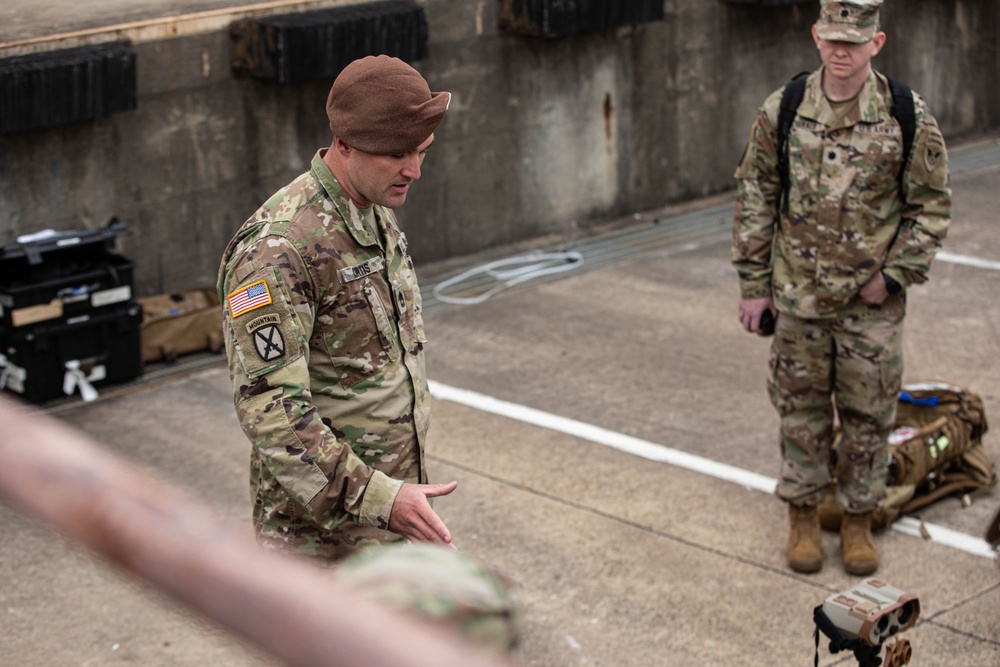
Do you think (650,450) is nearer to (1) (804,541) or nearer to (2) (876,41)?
(1) (804,541)

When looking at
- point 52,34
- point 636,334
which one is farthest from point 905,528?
point 52,34

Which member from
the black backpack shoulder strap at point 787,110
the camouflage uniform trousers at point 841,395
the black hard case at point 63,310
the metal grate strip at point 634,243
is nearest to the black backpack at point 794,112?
the black backpack shoulder strap at point 787,110

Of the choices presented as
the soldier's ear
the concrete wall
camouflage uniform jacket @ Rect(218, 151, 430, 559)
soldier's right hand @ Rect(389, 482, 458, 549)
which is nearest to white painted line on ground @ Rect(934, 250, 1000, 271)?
the concrete wall

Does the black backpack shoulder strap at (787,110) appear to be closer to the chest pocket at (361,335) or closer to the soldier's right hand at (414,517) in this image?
the chest pocket at (361,335)

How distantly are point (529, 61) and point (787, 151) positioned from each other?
5.03 meters

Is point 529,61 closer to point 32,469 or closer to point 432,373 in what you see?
point 432,373

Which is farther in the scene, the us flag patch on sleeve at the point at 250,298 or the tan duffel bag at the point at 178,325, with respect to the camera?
the tan duffel bag at the point at 178,325

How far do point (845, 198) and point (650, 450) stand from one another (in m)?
1.88

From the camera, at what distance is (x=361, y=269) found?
3.13 meters

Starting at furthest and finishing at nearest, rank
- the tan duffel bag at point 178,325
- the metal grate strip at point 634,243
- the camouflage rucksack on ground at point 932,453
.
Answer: the metal grate strip at point 634,243
the tan duffel bag at point 178,325
the camouflage rucksack on ground at point 932,453

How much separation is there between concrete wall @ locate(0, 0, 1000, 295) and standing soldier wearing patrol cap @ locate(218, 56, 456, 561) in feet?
15.5

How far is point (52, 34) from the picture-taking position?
25.3 ft

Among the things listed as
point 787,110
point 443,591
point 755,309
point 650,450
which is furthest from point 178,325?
point 443,591

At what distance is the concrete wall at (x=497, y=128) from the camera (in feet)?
25.5
